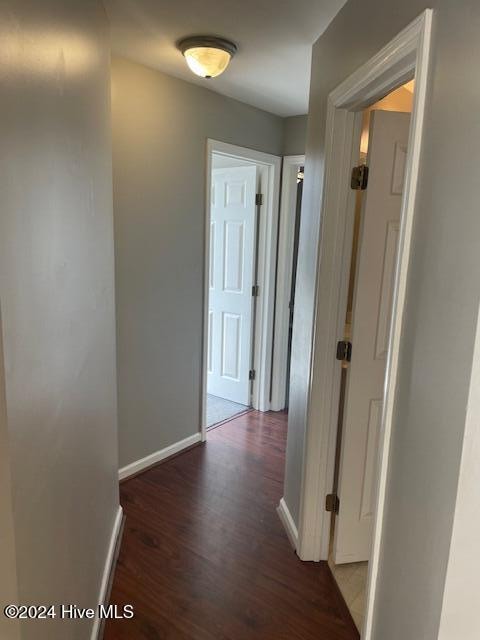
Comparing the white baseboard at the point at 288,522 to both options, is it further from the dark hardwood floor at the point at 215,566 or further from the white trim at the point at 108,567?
the white trim at the point at 108,567

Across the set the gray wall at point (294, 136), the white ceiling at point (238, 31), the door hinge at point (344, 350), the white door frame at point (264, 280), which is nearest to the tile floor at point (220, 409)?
the white door frame at point (264, 280)

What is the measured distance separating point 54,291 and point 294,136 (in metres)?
2.85

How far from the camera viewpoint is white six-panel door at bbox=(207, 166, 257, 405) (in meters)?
3.71

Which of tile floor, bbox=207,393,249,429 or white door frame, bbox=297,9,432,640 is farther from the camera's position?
tile floor, bbox=207,393,249,429

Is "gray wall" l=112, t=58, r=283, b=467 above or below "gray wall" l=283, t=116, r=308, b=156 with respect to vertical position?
below

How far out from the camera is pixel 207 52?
2.14m

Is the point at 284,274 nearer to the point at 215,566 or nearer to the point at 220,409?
the point at 220,409

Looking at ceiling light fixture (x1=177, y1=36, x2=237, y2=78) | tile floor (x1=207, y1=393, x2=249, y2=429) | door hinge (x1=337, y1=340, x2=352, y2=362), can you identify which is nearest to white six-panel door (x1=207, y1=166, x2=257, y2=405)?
tile floor (x1=207, y1=393, x2=249, y2=429)

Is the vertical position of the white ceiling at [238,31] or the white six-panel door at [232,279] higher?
the white ceiling at [238,31]

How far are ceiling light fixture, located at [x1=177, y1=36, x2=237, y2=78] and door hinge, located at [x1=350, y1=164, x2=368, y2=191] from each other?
0.91 m

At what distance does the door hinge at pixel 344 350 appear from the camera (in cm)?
195

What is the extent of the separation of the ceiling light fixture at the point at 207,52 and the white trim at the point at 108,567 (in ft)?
7.39

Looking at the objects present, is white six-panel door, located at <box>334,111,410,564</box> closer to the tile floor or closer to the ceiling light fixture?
the ceiling light fixture

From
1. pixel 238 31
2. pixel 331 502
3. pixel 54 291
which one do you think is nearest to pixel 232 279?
pixel 238 31
